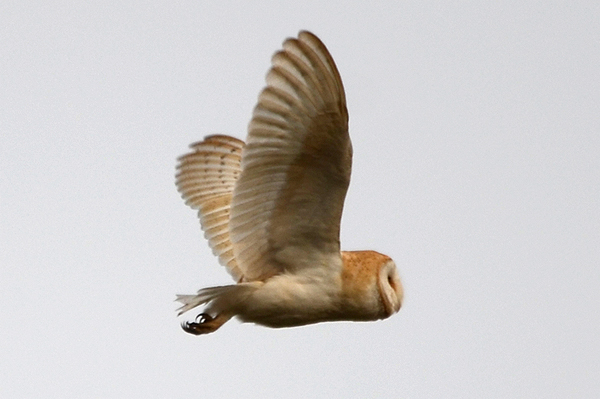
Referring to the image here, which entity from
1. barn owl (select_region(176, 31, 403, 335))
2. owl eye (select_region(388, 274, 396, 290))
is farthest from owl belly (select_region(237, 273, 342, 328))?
owl eye (select_region(388, 274, 396, 290))

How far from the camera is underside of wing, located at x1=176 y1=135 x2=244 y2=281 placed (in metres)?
8.41

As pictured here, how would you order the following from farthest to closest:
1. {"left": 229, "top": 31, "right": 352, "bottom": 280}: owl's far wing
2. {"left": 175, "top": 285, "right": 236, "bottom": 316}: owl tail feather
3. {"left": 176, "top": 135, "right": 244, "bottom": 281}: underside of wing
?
{"left": 176, "top": 135, "right": 244, "bottom": 281}: underside of wing, {"left": 175, "top": 285, "right": 236, "bottom": 316}: owl tail feather, {"left": 229, "top": 31, "right": 352, "bottom": 280}: owl's far wing

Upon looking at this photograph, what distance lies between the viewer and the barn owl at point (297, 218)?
6.48 metres

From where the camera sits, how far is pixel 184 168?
8969 mm

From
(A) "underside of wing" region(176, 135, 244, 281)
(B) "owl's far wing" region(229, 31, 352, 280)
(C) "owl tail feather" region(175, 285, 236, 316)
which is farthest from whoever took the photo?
(A) "underside of wing" region(176, 135, 244, 281)

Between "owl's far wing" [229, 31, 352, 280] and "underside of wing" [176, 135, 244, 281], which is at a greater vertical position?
"underside of wing" [176, 135, 244, 281]

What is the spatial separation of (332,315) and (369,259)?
0.40m

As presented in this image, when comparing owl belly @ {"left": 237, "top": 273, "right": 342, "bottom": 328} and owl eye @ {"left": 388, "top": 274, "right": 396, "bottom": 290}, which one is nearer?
owl belly @ {"left": 237, "top": 273, "right": 342, "bottom": 328}

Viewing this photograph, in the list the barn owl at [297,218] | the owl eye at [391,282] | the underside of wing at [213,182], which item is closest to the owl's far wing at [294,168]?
the barn owl at [297,218]

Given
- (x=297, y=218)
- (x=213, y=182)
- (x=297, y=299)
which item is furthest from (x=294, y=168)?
(x=213, y=182)

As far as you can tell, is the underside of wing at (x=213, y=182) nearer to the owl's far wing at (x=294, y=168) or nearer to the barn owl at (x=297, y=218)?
Answer: the barn owl at (x=297, y=218)

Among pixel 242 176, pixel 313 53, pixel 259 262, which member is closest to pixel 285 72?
pixel 313 53

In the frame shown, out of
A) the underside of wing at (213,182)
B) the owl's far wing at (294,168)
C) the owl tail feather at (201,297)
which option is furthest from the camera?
the underside of wing at (213,182)

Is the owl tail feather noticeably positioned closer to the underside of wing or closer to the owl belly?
the owl belly
